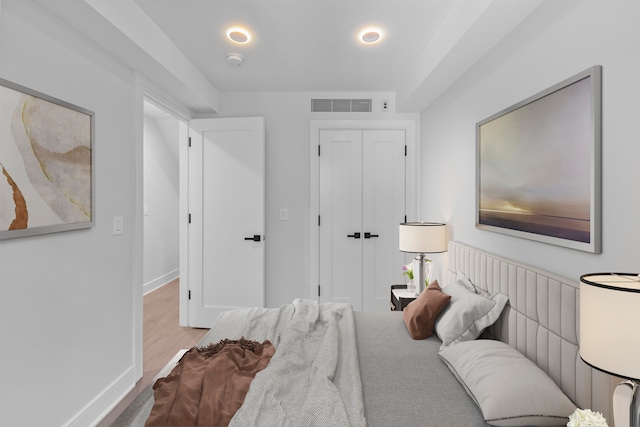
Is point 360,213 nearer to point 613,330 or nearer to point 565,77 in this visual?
point 565,77

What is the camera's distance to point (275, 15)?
7.15 ft

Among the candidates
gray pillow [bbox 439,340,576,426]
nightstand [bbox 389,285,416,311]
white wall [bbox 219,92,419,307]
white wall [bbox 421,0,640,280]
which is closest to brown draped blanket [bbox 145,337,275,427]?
gray pillow [bbox 439,340,576,426]

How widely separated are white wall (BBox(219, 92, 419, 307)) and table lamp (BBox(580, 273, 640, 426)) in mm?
2923

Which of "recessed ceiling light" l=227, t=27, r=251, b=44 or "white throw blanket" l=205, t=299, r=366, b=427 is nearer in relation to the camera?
"white throw blanket" l=205, t=299, r=366, b=427

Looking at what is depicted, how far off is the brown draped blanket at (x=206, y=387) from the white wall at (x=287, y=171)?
2.12m

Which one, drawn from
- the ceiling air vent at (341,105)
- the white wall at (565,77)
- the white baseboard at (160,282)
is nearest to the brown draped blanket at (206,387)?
the white wall at (565,77)

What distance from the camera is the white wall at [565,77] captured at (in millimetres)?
1213

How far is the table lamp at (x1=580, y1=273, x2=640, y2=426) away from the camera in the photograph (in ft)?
2.75

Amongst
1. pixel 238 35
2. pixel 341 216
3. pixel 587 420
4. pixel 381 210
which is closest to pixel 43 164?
pixel 238 35

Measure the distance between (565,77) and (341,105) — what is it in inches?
95.2

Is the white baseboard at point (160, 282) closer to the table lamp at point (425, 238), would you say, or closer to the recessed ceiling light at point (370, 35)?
the table lamp at point (425, 238)

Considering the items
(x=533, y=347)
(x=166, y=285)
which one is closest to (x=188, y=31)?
(x=533, y=347)

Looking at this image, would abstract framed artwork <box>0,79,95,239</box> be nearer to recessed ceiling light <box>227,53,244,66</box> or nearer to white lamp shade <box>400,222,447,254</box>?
recessed ceiling light <box>227,53,244,66</box>

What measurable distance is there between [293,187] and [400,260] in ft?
4.66
